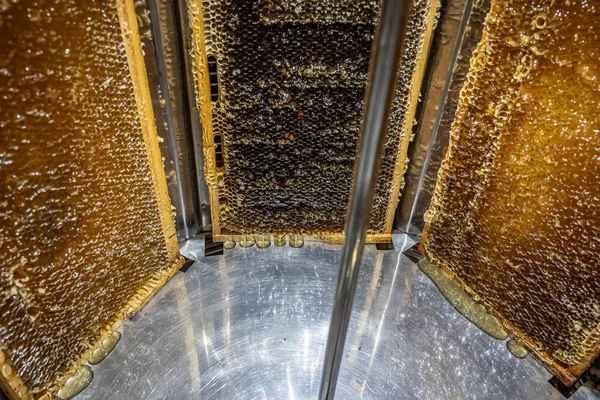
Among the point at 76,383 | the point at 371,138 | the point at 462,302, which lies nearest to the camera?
the point at 371,138

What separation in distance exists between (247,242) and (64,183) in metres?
0.61

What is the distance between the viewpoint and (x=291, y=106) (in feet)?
3.52

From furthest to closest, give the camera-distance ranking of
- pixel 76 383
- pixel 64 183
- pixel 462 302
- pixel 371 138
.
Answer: pixel 462 302, pixel 76 383, pixel 64 183, pixel 371 138

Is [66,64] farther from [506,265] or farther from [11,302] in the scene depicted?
[506,265]

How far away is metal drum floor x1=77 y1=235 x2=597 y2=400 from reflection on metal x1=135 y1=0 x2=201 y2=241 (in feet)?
0.62

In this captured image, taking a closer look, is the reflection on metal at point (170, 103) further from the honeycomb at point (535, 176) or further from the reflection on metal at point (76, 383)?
the honeycomb at point (535, 176)

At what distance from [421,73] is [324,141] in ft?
0.98

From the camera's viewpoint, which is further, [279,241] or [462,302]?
[279,241]

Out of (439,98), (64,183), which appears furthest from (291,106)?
(64,183)

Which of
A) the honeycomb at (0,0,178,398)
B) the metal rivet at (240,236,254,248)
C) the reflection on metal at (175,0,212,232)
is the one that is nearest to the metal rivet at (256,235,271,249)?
the metal rivet at (240,236,254,248)

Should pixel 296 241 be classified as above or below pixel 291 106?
below

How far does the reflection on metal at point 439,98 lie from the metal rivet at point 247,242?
0.49 m

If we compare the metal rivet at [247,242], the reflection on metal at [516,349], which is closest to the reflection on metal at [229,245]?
the metal rivet at [247,242]

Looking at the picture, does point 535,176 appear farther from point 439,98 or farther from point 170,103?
point 170,103
